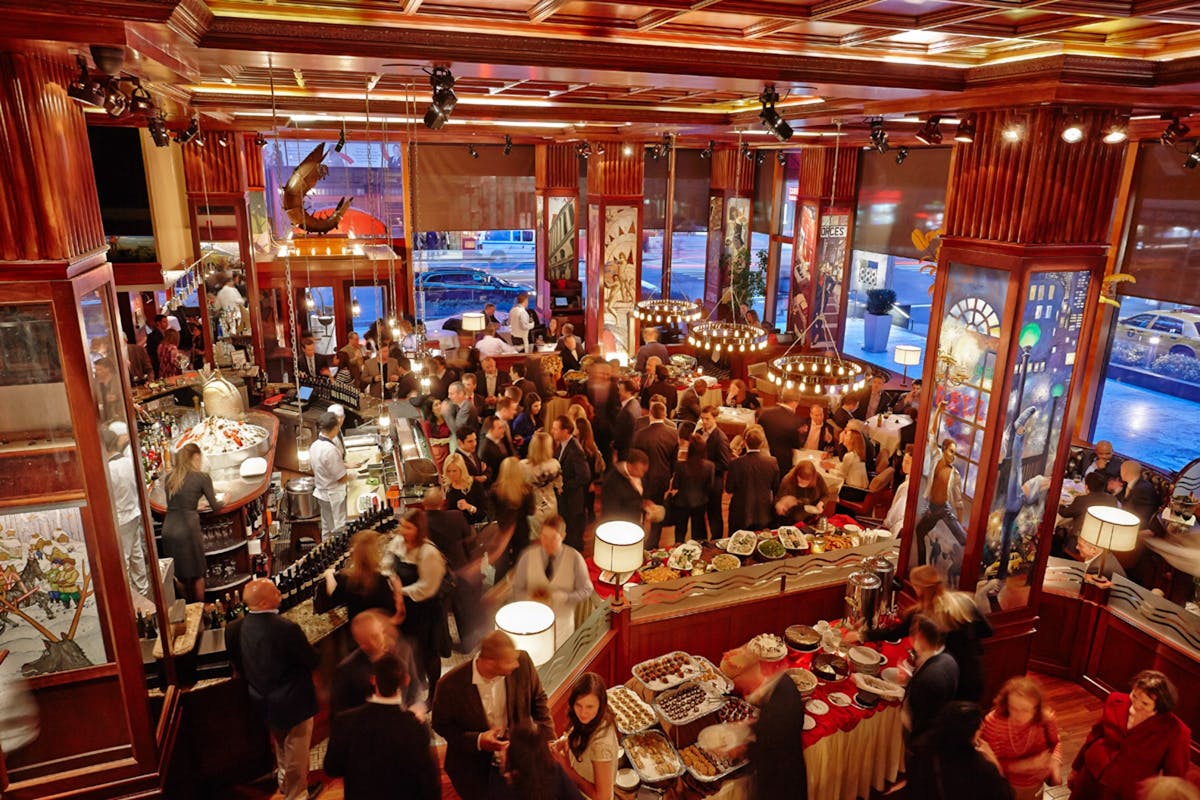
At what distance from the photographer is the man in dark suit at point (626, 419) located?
7.54 metres

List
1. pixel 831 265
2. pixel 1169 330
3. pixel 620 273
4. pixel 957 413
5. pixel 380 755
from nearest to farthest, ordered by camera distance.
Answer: pixel 380 755, pixel 957 413, pixel 620 273, pixel 1169 330, pixel 831 265

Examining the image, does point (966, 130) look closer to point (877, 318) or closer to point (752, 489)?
point (752, 489)

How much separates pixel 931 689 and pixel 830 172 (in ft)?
33.1

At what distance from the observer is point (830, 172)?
12.2m

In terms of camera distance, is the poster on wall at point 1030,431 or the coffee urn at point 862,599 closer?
the poster on wall at point 1030,431

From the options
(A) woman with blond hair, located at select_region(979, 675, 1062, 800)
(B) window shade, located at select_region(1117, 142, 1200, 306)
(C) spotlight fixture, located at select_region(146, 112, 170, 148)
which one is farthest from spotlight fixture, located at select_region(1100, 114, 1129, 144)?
(C) spotlight fixture, located at select_region(146, 112, 170, 148)

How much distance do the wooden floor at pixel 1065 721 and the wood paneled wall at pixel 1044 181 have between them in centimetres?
281

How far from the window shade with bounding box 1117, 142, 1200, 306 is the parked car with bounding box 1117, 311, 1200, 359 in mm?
2955

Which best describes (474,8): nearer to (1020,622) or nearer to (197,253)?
(1020,622)

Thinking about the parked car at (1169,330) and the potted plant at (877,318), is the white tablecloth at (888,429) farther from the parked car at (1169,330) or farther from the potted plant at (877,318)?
the parked car at (1169,330)

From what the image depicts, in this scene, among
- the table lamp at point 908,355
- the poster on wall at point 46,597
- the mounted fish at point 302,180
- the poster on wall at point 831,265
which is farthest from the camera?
the poster on wall at point 831,265

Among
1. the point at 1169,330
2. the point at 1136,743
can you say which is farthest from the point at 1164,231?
the point at 1136,743

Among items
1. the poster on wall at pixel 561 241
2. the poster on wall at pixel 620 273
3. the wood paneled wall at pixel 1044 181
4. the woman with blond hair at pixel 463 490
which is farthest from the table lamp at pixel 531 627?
the poster on wall at pixel 561 241

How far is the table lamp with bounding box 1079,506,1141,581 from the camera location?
507 centimetres
